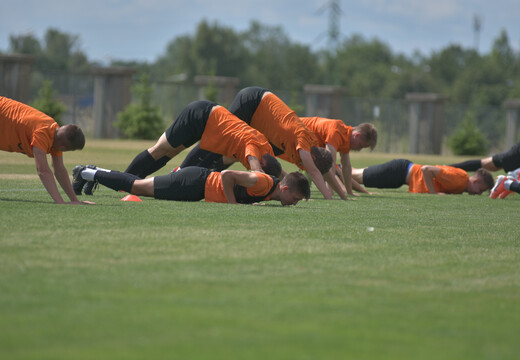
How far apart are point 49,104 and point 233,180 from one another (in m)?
22.8

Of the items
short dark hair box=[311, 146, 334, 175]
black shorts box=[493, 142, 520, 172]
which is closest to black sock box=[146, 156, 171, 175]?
short dark hair box=[311, 146, 334, 175]

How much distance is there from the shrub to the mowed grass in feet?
92.5

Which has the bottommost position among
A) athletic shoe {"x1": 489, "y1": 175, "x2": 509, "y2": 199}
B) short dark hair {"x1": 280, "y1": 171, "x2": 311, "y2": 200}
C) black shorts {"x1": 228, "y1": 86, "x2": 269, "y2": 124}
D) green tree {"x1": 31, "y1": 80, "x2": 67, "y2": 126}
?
athletic shoe {"x1": 489, "y1": 175, "x2": 509, "y2": 199}

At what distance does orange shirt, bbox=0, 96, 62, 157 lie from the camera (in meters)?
8.34

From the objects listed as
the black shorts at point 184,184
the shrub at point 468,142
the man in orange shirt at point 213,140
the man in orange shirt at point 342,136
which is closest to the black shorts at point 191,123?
the man in orange shirt at point 213,140

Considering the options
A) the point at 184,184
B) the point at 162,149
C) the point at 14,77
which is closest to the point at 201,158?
the point at 162,149

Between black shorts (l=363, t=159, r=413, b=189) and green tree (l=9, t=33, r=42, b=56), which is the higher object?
green tree (l=9, t=33, r=42, b=56)

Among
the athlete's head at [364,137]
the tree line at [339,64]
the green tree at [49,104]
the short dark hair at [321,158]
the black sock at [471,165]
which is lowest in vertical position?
the black sock at [471,165]

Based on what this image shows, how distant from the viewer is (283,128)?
35.7 feet

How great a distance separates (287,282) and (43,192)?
235 inches

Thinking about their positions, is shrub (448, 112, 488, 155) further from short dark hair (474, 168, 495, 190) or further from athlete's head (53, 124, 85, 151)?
athlete's head (53, 124, 85, 151)

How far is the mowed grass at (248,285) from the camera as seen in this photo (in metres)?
3.73

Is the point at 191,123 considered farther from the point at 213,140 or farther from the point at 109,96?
the point at 109,96

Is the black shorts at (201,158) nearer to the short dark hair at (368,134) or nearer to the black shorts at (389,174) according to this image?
the short dark hair at (368,134)
